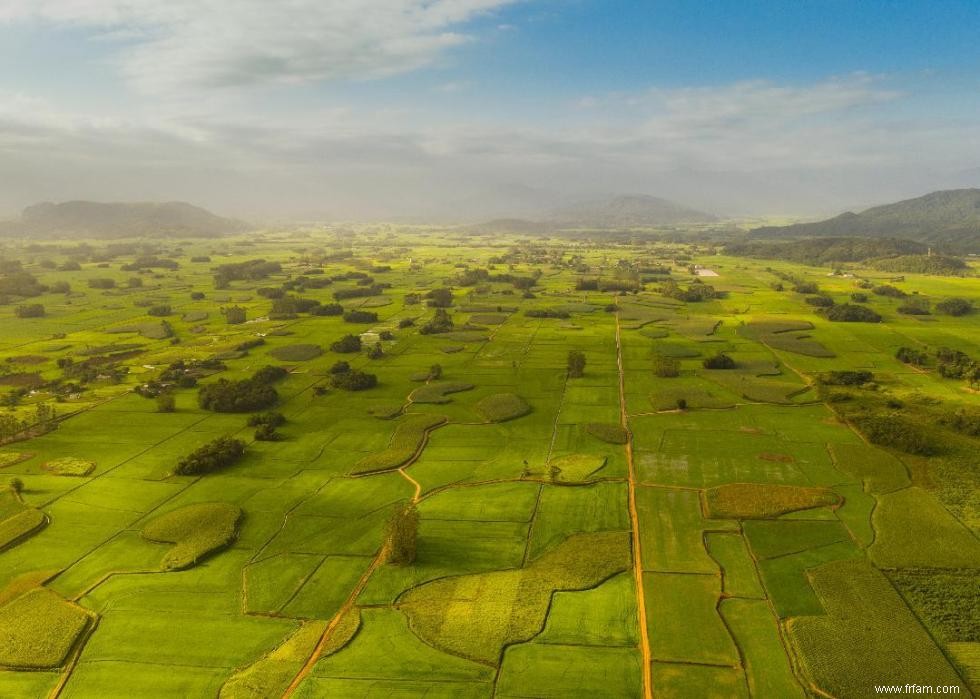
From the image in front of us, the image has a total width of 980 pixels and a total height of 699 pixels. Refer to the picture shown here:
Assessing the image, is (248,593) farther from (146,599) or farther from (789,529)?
(789,529)

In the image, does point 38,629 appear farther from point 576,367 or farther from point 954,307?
point 954,307

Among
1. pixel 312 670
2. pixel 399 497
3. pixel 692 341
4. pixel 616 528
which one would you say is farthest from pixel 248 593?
pixel 692 341

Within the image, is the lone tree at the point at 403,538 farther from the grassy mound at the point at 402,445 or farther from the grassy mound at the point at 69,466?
the grassy mound at the point at 69,466

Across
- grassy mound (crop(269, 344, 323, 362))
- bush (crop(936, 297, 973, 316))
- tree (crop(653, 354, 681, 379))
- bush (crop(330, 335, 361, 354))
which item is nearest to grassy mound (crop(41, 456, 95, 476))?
grassy mound (crop(269, 344, 323, 362))

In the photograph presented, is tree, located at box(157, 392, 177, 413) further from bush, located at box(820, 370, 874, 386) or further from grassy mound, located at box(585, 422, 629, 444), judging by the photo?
bush, located at box(820, 370, 874, 386)

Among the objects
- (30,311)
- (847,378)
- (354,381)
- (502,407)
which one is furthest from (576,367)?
(30,311)
